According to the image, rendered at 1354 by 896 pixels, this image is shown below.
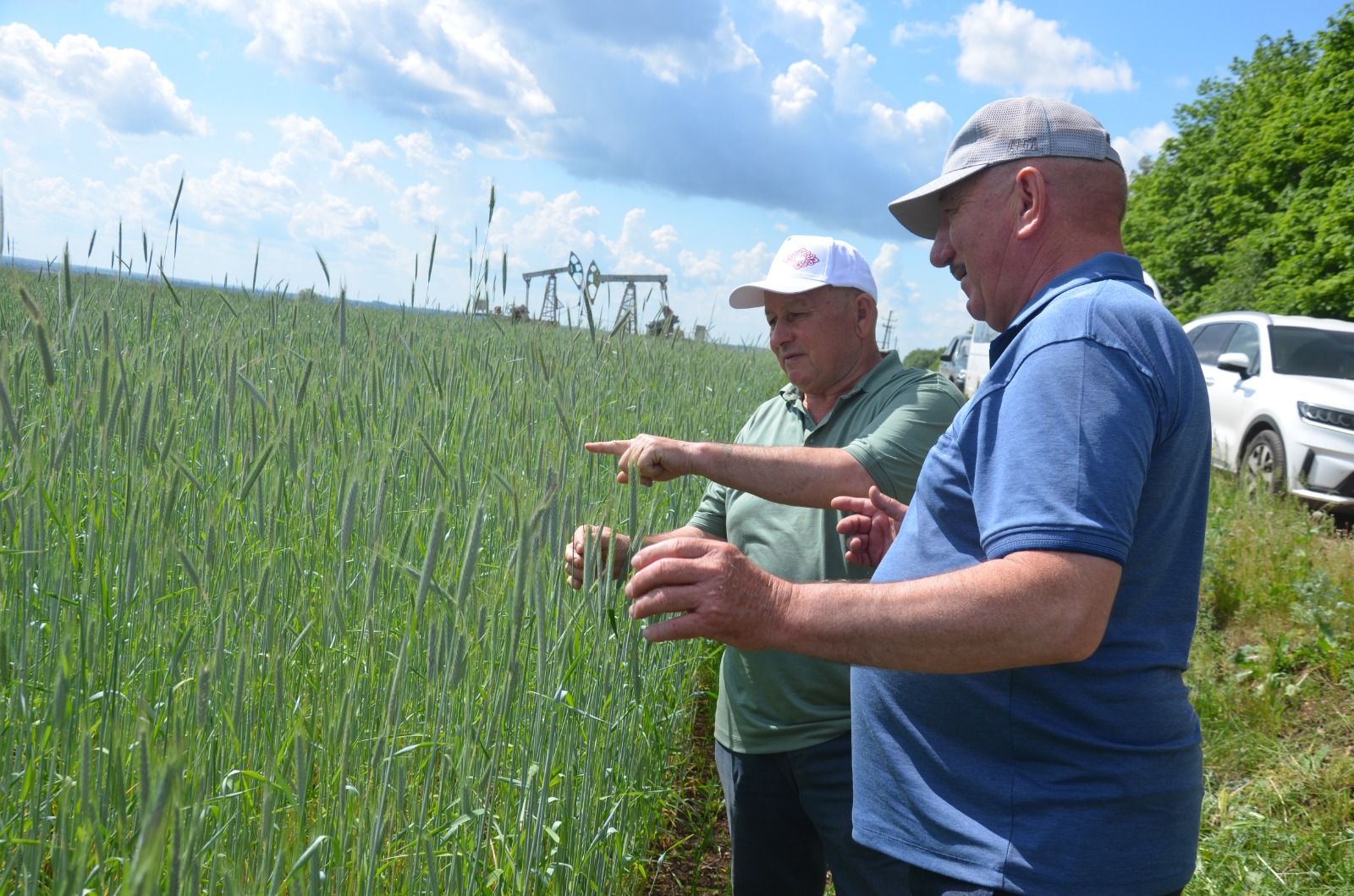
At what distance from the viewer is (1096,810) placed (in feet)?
3.62

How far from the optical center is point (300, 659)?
1.53 meters

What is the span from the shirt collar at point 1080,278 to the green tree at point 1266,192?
11.4m

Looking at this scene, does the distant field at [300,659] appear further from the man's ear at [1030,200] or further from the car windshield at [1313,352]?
the car windshield at [1313,352]

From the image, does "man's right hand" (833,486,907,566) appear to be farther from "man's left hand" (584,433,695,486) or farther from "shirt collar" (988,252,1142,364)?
"shirt collar" (988,252,1142,364)

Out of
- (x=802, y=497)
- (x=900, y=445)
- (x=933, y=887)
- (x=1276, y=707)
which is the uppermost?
(x=900, y=445)

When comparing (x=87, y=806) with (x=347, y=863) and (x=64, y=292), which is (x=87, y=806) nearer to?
(x=347, y=863)

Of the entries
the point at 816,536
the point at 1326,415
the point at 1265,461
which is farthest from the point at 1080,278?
the point at 1265,461

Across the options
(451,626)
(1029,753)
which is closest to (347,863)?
(451,626)

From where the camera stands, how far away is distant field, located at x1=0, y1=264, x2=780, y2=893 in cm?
99

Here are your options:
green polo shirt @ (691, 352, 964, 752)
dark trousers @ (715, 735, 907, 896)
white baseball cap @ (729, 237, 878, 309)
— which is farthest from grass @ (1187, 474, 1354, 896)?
white baseball cap @ (729, 237, 878, 309)

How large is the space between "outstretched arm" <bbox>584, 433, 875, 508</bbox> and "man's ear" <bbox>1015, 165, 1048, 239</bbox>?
2.20ft

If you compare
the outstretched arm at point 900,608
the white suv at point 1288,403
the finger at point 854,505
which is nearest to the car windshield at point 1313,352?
the white suv at point 1288,403

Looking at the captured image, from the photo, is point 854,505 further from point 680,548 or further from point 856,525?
point 680,548

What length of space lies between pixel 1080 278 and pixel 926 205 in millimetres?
353
